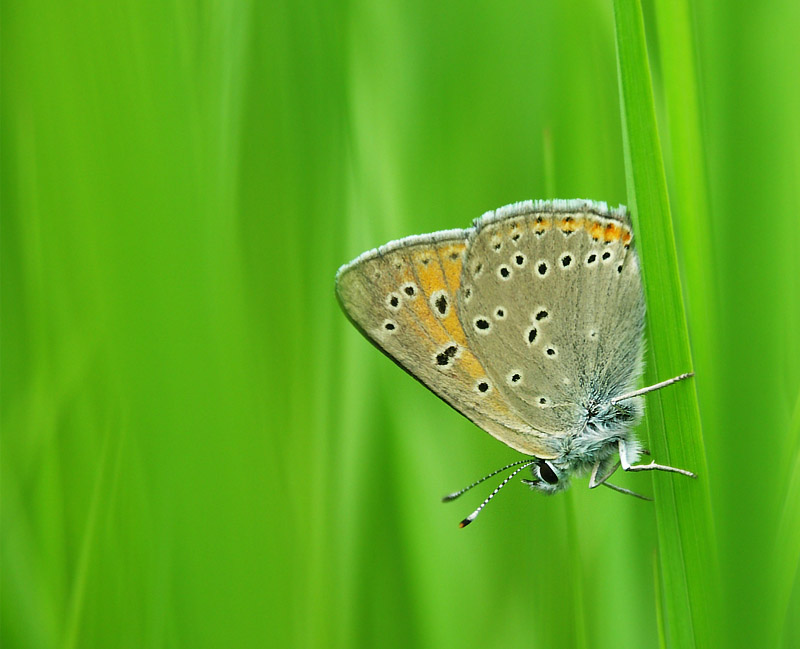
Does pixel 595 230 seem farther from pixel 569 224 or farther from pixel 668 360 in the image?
pixel 668 360

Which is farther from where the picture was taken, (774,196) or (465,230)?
(465,230)

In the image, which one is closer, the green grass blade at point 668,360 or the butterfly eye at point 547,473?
the green grass blade at point 668,360

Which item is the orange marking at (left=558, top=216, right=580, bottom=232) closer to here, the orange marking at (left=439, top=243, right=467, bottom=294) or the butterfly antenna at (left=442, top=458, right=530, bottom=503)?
the orange marking at (left=439, top=243, right=467, bottom=294)

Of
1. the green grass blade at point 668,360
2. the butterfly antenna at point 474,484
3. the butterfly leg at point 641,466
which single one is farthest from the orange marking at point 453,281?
the green grass blade at point 668,360

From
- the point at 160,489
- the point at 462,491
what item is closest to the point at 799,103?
the point at 462,491

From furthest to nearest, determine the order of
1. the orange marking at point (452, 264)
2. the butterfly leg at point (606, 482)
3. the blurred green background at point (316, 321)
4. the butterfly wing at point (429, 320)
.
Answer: the orange marking at point (452, 264)
the butterfly wing at point (429, 320)
the butterfly leg at point (606, 482)
the blurred green background at point (316, 321)

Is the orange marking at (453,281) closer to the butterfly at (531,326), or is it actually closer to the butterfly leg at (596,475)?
the butterfly at (531,326)

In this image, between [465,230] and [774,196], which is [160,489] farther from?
[774,196]

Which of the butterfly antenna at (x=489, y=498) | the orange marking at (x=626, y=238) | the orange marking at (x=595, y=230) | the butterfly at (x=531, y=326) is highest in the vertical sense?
the orange marking at (x=595, y=230)

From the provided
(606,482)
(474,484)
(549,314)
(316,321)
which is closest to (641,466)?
(606,482)
